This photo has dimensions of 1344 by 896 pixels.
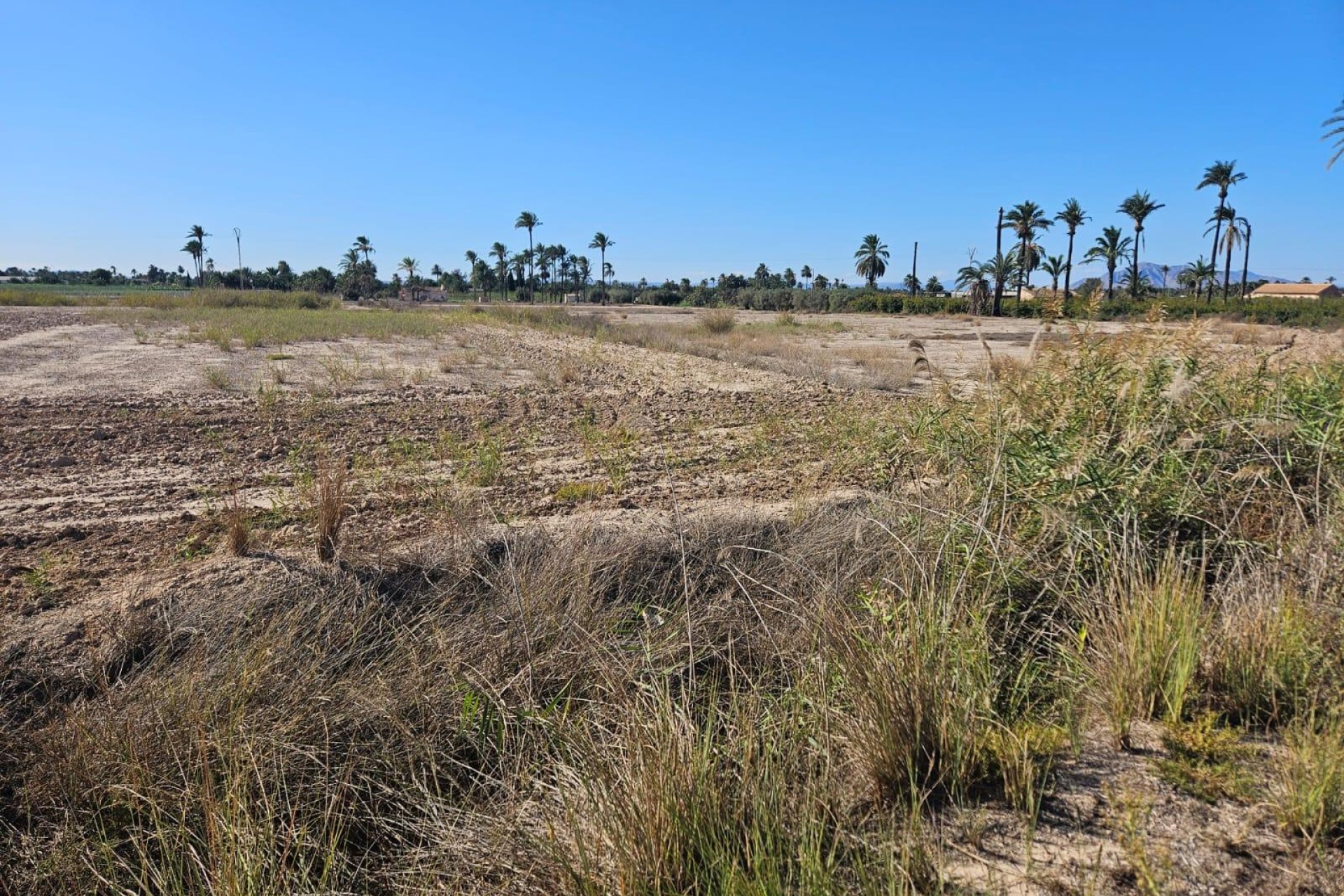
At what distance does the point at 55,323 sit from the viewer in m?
32.1

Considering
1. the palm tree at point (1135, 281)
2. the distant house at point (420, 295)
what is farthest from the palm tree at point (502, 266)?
the palm tree at point (1135, 281)

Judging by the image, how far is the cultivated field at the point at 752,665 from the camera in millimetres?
2227

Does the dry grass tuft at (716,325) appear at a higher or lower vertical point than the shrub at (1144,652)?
higher

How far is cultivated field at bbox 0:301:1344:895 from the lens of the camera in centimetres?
223

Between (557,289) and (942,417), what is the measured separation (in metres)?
125

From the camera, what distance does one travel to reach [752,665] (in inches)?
150

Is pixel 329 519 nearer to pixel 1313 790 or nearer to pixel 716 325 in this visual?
pixel 1313 790

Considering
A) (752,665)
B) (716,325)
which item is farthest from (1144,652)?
(716,325)

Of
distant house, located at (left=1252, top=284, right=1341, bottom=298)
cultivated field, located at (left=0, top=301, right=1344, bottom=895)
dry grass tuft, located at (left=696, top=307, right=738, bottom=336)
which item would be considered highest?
distant house, located at (left=1252, top=284, right=1341, bottom=298)

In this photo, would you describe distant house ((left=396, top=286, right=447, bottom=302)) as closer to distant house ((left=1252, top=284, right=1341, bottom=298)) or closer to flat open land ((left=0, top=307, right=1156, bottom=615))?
flat open land ((left=0, top=307, right=1156, bottom=615))

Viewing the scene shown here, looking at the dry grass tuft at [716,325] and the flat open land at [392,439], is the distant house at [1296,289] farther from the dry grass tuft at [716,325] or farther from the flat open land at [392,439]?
the flat open land at [392,439]

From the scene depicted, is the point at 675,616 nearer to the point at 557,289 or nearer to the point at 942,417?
the point at 942,417

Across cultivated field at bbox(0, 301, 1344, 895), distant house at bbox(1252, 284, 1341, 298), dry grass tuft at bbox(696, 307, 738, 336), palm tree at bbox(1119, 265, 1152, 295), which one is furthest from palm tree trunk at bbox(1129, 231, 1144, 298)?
cultivated field at bbox(0, 301, 1344, 895)

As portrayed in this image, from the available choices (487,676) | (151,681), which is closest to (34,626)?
(151,681)
